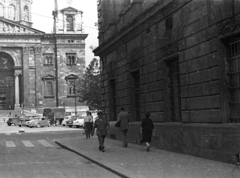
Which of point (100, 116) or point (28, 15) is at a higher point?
point (28, 15)

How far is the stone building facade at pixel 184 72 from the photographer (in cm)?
1202

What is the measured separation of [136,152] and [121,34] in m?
7.23

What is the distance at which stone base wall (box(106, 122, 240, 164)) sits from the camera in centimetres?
1134

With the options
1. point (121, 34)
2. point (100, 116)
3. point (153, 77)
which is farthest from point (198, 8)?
point (121, 34)

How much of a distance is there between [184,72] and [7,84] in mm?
66790

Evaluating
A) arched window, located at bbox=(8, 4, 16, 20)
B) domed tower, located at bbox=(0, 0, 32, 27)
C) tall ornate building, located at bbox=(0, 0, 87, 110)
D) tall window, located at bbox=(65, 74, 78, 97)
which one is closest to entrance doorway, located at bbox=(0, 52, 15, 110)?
tall ornate building, located at bbox=(0, 0, 87, 110)

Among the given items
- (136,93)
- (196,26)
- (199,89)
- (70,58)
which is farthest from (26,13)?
(199,89)

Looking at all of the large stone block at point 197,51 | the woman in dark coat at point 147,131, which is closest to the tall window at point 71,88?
the woman in dark coat at point 147,131

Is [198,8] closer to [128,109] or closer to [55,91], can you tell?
[128,109]

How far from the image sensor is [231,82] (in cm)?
1220

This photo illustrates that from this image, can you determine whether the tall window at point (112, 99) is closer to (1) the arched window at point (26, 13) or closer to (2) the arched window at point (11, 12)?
(2) the arched window at point (11, 12)

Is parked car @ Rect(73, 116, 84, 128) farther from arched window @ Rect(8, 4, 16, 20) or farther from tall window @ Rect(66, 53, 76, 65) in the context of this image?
arched window @ Rect(8, 4, 16, 20)

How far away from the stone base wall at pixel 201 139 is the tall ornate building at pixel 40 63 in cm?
6100

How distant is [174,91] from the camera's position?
16.0 m
